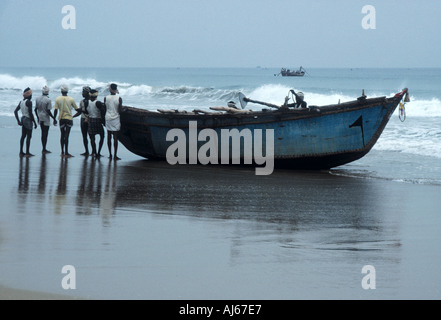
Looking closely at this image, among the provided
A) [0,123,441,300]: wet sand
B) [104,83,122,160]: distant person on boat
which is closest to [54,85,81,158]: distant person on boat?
[104,83,122,160]: distant person on boat

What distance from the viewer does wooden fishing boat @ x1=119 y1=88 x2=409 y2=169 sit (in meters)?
12.9

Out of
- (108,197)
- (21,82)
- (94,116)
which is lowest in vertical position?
(108,197)

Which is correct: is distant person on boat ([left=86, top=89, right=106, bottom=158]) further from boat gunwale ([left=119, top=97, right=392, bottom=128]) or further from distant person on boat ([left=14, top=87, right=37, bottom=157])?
boat gunwale ([left=119, top=97, right=392, bottom=128])

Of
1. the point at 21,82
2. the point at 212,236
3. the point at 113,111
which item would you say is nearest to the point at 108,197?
the point at 212,236

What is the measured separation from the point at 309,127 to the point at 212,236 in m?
6.27

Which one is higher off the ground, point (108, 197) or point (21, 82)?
point (21, 82)

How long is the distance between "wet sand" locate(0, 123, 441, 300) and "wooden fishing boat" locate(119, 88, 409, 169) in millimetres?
1296

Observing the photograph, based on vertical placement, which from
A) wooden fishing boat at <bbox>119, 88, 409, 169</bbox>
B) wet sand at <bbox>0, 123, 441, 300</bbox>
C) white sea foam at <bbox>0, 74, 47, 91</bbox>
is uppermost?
white sea foam at <bbox>0, 74, 47, 91</bbox>

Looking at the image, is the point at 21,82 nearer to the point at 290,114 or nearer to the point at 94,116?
the point at 94,116

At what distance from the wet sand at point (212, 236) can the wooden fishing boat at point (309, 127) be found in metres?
1.30

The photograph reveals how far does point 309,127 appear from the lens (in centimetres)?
1304

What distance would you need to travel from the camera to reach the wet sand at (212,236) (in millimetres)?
5477

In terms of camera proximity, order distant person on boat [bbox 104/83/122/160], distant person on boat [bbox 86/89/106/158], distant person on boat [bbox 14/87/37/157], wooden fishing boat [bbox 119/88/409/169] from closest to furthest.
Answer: wooden fishing boat [bbox 119/88/409/169], distant person on boat [bbox 14/87/37/157], distant person on boat [bbox 104/83/122/160], distant person on boat [bbox 86/89/106/158]

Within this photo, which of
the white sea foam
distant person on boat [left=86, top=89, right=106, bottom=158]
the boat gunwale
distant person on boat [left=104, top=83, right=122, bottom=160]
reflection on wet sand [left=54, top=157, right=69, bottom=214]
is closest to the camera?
reflection on wet sand [left=54, top=157, right=69, bottom=214]
